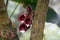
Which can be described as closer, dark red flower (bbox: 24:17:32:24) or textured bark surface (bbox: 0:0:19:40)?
textured bark surface (bbox: 0:0:19:40)

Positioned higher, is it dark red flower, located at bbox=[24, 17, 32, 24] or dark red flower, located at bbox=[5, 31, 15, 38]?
dark red flower, located at bbox=[24, 17, 32, 24]

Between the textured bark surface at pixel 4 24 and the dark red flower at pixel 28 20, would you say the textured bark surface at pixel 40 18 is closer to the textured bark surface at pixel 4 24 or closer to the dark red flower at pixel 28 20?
the textured bark surface at pixel 4 24

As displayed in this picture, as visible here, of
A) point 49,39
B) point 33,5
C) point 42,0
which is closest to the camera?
point 42,0

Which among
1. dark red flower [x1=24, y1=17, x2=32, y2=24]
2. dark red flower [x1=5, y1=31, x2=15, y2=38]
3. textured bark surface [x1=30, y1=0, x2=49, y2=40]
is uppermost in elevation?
textured bark surface [x1=30, y1=0, x2=49, y2=40]

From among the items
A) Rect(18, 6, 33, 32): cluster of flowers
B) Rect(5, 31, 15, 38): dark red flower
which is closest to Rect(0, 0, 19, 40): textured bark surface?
Rect(5, 31, 15, 38): dark red flower

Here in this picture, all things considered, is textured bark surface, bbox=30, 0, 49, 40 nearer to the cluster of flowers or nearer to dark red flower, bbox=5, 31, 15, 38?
dark red flower, bbox=5, 31, 15, 38

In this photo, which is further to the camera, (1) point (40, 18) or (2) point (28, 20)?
(2) point (28, 20)

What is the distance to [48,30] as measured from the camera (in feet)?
2.57

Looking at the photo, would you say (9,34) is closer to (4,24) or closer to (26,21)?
(4,24)

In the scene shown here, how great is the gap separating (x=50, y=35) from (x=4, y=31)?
23 centimetres

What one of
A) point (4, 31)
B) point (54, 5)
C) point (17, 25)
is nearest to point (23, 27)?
point (17, 25)

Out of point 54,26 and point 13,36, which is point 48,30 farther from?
point 13,36

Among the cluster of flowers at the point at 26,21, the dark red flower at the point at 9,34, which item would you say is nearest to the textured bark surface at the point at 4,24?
the dark red flower at the point at 9,34

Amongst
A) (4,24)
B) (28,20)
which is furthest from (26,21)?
(4,24)
